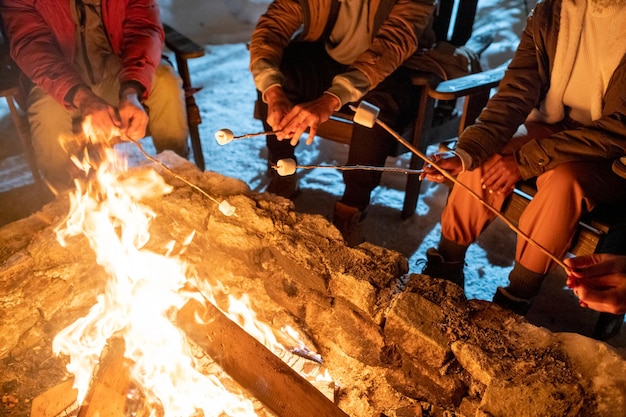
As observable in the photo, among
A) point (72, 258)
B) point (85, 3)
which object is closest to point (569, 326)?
point (72, 258)

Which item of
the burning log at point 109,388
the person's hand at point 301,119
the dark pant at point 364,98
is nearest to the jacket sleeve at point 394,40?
the dark pant at point 364,98

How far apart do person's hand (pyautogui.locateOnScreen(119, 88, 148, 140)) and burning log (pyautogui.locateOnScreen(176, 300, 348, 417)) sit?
1.20m

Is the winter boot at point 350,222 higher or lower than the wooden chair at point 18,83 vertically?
lower

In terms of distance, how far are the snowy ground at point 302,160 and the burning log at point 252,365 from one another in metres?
1.14

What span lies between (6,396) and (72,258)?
605 mm

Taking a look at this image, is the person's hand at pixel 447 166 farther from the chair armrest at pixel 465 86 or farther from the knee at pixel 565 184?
the chair armrest at pixel 465 86

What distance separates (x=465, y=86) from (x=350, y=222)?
1014 millimetres

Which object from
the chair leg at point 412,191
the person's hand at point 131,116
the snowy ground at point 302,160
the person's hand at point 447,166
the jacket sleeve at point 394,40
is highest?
the jacket sleeve at point 394,40

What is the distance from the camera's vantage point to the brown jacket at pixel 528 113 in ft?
7.29

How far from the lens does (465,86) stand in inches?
110

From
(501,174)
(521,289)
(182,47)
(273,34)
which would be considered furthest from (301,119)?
(521,289)

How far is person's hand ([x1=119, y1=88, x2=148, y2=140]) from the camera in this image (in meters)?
2.76

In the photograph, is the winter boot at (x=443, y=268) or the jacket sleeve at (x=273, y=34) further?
the jacket sleeve at (x=273, y=34)

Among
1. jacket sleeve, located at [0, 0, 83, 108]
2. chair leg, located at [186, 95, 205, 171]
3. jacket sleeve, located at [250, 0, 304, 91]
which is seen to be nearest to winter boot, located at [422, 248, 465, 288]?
jacket sleeve, located at [250, 0, 304, 91]
